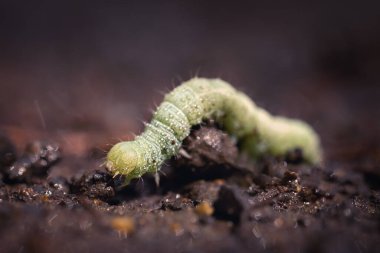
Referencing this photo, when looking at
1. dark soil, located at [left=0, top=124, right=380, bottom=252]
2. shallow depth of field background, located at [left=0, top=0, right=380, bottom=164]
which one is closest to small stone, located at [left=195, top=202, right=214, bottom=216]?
dark soil, located at [left=0, top=124, right=380, bottom=252]

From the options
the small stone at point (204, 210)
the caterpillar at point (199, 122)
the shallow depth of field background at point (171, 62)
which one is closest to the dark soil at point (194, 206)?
the small stone at point (204, 210)

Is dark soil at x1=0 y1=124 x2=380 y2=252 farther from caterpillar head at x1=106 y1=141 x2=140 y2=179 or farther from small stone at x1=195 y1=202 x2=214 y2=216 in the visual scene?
caterpillar head at x1=106 y1=141 x2=140 y2=179

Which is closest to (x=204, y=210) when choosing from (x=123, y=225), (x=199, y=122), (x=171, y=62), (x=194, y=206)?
(x=194, y=206)

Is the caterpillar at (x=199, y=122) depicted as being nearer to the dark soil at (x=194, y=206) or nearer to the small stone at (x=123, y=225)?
the dark soil at (x=194, y=206)

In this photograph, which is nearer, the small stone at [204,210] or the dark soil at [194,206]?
the dark soil at [194,206]

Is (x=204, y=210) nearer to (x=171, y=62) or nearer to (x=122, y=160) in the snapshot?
(x=122, y=160)

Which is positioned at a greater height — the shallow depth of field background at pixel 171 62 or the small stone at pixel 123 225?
the shallow depth of field background at pixel 171 62
